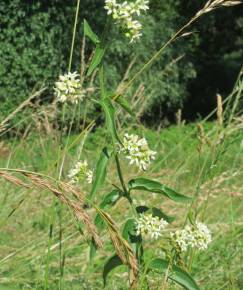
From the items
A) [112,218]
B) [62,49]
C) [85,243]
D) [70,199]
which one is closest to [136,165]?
[70,199]

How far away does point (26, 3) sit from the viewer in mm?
8039

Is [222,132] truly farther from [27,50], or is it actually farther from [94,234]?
[27,50]

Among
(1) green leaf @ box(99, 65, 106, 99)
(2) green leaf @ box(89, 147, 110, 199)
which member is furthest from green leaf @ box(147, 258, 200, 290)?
(1) green leaf @ box(99, 65, 106, 99)

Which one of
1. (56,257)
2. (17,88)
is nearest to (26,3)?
(17,88)

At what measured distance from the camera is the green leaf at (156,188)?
1622 millimetres

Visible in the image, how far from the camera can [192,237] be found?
160 cm

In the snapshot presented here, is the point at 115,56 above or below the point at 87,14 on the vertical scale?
below

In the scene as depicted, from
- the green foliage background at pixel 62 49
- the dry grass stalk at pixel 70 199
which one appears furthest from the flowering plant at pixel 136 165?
the green foliage background at pixel 62 49

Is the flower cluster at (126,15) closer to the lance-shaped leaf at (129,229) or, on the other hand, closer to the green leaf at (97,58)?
the green leaf at (97,58)

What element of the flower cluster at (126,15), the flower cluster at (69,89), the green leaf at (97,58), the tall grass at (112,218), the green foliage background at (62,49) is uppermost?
the flower cluster at (126,15)

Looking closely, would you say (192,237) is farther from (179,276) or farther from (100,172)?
(100,172)

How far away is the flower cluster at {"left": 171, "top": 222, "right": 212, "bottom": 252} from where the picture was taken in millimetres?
1581

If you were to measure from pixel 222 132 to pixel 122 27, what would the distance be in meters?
0.53

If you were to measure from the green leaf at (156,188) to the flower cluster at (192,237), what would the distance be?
8 cm
